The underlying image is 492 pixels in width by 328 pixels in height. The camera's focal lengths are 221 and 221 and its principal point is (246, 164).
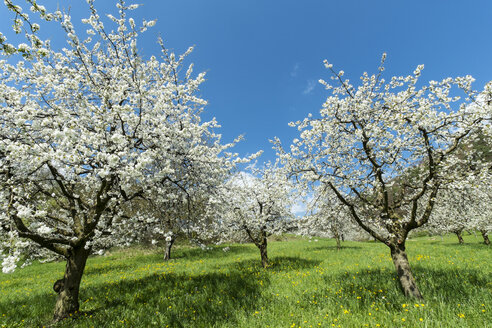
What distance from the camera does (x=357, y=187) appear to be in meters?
7.20

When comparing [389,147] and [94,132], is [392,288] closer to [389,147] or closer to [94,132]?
[389,147]

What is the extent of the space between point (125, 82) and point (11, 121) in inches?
119

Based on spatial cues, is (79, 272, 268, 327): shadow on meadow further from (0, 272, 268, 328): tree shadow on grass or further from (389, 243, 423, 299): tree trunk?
(389, 243, 423, 299): tree trunk

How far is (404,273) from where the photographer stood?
6395 millimetres

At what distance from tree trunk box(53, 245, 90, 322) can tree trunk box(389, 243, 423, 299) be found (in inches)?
367

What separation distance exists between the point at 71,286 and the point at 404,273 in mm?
9760

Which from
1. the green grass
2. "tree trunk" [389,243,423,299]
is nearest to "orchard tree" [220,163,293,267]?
the green grass

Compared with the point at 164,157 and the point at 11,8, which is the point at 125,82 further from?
the point at 11,8

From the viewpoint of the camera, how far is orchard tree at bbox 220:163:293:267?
12438mm

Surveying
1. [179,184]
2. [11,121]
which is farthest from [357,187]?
[11,121]

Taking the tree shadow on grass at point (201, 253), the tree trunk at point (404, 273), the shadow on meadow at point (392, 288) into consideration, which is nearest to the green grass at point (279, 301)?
the shadow on meadow at point (392, 288)

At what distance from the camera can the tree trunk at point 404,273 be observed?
614cm

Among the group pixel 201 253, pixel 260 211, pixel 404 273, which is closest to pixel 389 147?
pixel 404 273

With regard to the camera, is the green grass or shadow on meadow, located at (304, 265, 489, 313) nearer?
the green grass
